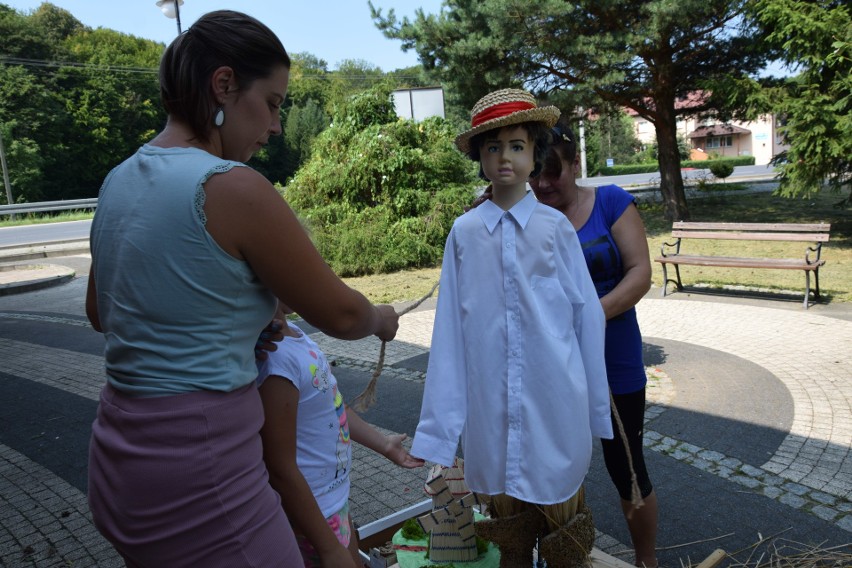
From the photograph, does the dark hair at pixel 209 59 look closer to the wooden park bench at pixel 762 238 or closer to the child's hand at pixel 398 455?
the child's hand at pixel 398 455

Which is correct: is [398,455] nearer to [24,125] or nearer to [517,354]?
[517,354]

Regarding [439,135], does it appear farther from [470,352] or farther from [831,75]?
[470,352]

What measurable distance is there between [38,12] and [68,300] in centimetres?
5868

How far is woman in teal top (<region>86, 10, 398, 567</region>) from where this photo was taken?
50.3 inches

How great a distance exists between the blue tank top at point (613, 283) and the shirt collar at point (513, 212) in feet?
2.04

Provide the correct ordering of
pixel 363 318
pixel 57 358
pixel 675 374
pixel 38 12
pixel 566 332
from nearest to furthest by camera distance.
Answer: pixel 363 318, pixel 566 332, pixel 675 374, pixel 57 358, pixel 38 12

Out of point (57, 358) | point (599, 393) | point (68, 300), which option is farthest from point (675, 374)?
point (68, 300)

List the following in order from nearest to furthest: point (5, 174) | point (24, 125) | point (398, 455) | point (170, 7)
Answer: point (398, 455), point (170, 7), point (5, 174), point (24, 125)

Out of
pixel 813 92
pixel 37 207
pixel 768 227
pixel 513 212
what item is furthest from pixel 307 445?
pixel 37 207

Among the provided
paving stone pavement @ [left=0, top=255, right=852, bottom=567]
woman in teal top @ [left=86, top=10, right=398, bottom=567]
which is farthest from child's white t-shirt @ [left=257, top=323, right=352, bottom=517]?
paving stone pavement @ [left=0, top=255, right=852, bottom=567]

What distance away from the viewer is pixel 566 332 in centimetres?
207

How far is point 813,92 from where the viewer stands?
1202 centimetres

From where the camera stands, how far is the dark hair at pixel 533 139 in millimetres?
2113

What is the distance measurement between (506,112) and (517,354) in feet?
2.41
